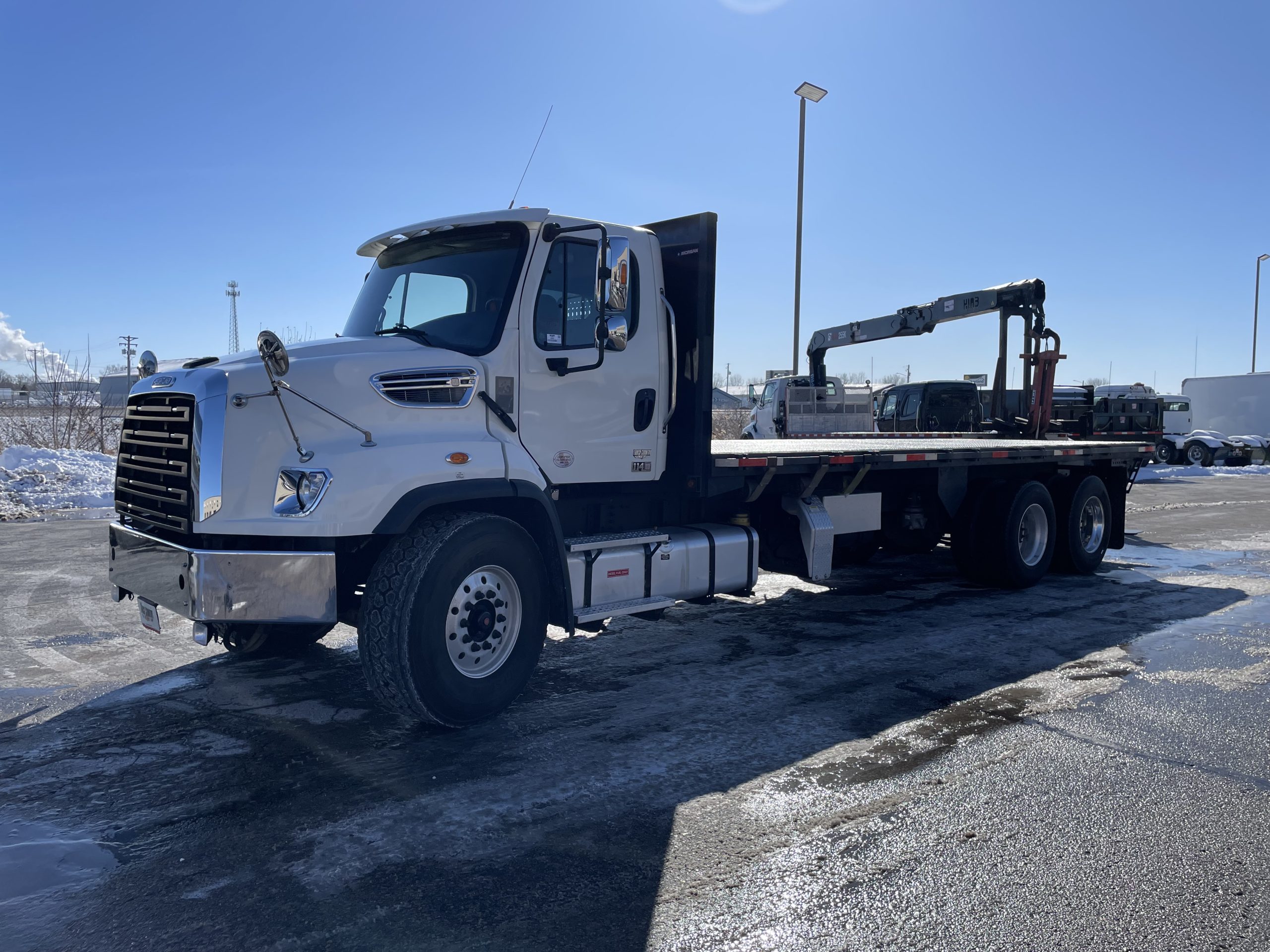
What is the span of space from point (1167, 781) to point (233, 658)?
18.5 ft

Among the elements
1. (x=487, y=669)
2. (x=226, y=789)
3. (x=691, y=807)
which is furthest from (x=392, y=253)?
(x=691, y=807)

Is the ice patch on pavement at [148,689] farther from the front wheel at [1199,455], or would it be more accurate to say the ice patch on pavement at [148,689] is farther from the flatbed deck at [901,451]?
the front wheel at [1199,455]

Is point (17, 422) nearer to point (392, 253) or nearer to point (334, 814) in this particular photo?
point (392, 253)

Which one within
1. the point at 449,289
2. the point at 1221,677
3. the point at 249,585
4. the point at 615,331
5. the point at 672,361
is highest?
the point at 449,289

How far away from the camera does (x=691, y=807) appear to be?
3.99m

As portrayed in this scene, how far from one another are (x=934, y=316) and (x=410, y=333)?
10.4 m

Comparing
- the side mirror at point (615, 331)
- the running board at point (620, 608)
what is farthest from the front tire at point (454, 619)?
the side mirror at point (615, 331)

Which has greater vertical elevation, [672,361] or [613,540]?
[672,361]

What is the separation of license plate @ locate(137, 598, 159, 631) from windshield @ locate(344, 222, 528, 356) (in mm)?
2064

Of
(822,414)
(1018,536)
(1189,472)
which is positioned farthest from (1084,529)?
(1189,472)

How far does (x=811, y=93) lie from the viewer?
22.1m

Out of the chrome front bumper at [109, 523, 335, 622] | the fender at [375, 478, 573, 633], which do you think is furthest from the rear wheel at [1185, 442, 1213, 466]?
the chrome front bumper at [109, 523, 335, 622]

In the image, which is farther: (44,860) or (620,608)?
(620,608)

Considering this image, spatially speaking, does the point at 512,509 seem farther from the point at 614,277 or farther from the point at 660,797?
the point at 660,797
